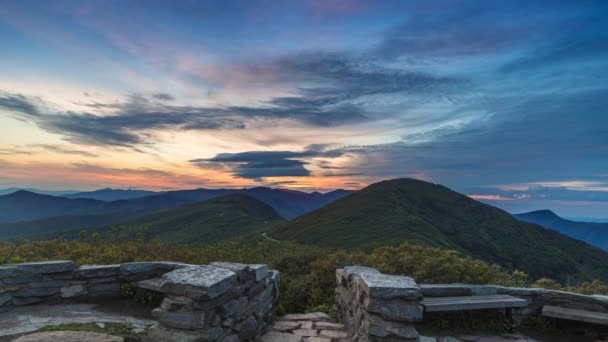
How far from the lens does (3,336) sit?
504 cm

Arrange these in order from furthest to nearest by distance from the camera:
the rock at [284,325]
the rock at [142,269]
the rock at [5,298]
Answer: the rock at [142,269] < the rock at [284,325] < the rock at [5,298]

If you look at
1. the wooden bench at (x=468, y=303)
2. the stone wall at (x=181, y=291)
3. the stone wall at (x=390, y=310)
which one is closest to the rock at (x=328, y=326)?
the stone wall at (x=181, y=291)

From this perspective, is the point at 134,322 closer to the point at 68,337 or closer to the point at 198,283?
the point at 68,337

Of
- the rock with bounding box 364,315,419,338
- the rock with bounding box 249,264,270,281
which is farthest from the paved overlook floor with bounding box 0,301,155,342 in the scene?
the rock with bounding box 364,315,419,338

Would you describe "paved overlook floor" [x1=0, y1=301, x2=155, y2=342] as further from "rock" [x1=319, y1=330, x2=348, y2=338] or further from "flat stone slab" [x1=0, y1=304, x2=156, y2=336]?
"rock" [x1=319, y1=330, x2=348, y2=338]

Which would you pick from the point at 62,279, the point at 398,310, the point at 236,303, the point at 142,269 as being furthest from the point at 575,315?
the point at 62,279

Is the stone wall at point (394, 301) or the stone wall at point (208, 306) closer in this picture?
the stone wall at point (208, 306)

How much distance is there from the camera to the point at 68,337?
4.68 metres

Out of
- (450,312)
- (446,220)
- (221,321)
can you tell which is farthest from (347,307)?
(446,220)

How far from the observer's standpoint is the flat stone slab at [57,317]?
5.55 m

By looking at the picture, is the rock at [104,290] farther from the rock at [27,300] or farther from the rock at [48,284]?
the rock at [27,300]

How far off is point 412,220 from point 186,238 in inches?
1927

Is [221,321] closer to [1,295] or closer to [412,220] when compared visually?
[1,295]

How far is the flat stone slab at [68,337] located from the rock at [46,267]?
2.47 m
